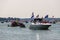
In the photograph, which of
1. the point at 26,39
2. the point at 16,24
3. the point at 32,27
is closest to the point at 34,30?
the point at 32,27

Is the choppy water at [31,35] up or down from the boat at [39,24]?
down

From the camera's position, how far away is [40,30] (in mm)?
98250

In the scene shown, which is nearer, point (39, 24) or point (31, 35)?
point (31, 35)

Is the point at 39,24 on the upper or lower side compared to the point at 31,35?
upper

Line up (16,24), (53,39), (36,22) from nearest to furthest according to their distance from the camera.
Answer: (53,39) < (36,22) < (16,24)

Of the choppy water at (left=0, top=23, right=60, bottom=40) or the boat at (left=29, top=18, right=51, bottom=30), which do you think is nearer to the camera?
the choppy water at (left=0, top=23, right=60, bottom=40)

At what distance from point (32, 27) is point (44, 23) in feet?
14.1

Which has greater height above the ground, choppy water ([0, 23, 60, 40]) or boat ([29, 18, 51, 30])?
boat ([29, 18, 51, 30])

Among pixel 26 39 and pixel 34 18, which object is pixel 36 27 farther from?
pixel 26 39

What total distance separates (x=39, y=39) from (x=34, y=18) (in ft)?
93.0

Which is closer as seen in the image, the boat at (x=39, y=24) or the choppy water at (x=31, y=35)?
the choppy water at (x=31, y=35)

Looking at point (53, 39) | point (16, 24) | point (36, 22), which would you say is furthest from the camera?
point (16, 24)

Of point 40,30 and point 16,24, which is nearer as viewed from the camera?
point 40,30

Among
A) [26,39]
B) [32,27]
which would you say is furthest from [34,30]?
[26,39]
